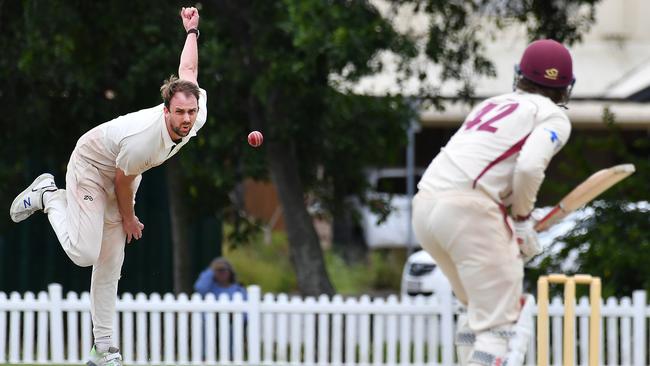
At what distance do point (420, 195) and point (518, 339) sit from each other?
0.82 m

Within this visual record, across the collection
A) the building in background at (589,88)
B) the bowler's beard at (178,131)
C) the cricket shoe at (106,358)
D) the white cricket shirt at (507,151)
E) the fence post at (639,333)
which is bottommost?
the fence post at (639,333)

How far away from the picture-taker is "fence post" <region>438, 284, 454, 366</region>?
11.2m

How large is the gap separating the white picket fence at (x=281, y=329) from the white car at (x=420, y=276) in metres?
4.98

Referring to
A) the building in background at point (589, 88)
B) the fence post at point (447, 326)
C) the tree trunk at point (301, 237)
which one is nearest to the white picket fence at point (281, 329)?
the fence post at point (447, 326)

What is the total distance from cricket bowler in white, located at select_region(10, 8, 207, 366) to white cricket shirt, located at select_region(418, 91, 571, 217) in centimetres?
152

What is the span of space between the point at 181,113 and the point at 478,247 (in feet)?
5.93

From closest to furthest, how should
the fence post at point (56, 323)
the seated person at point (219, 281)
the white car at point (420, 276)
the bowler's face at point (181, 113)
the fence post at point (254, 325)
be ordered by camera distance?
the bowler's face at point (181, 113) → the fence post at point (254, 325) → the fence post at point (56, 323) → the seated person at point (219, 281) → the white car at point (420, 276)

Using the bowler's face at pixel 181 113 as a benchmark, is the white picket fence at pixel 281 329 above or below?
below

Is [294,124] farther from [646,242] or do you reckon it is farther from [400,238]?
[400,238]

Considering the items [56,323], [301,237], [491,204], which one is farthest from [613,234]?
[491,204]

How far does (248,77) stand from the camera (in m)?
12.9

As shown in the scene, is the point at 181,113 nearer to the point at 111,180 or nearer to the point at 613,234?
the point at 111,180

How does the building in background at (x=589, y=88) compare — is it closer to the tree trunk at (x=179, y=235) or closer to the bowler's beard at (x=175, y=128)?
the tree trunk at (x=179, y=235)

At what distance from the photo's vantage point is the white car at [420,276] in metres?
17.1
